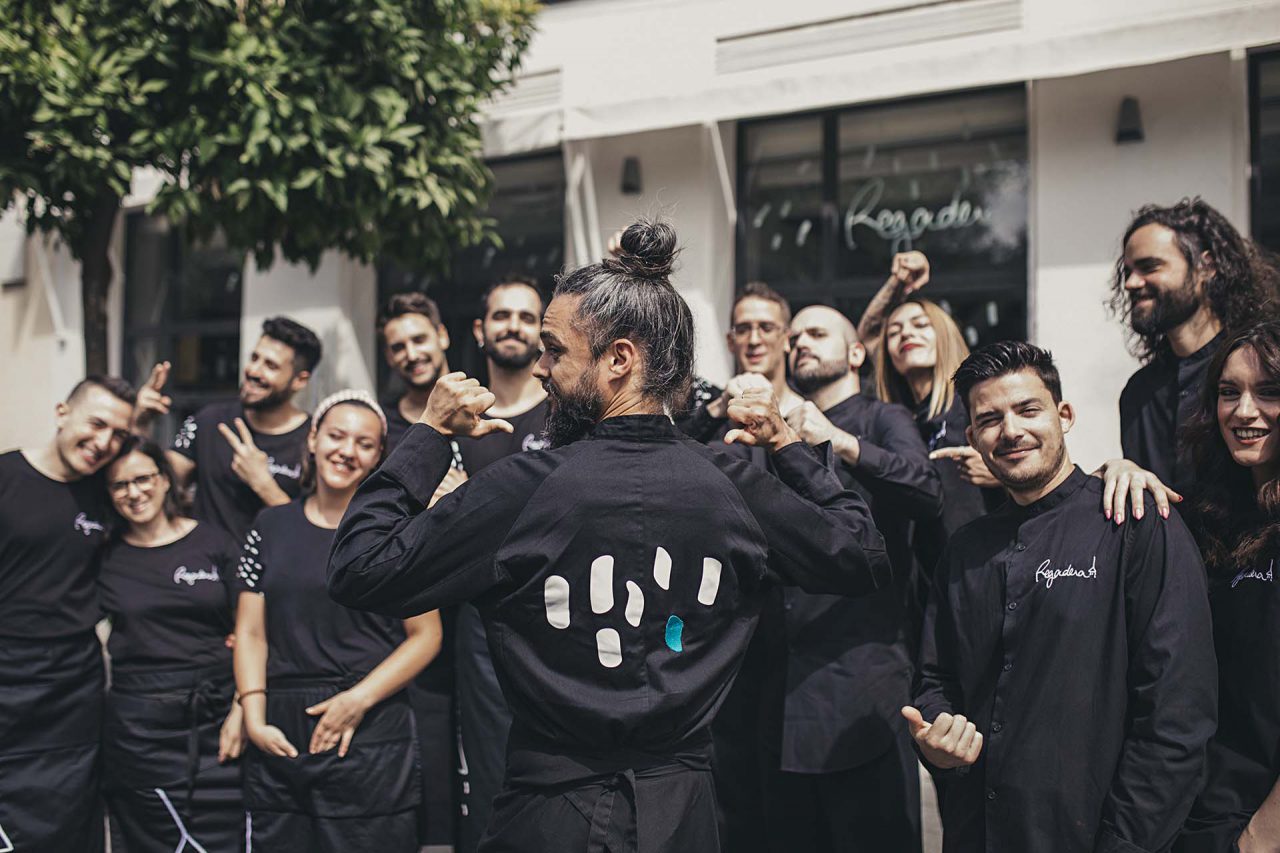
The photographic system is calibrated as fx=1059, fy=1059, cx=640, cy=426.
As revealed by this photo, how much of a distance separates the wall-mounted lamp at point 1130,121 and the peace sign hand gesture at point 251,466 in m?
4.83

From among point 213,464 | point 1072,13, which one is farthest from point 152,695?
point 1072,13

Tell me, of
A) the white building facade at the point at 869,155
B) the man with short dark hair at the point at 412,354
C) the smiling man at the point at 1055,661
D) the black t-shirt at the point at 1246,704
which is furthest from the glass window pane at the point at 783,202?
the black t-shirt at the point at 1246,704

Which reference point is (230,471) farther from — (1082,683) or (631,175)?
(631,175)

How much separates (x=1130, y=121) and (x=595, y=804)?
5362 millimetres

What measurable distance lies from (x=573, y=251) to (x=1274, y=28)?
4.34m

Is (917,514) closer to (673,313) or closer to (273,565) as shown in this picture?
(673,313)

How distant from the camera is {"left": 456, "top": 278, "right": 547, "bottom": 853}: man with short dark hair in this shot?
3383 mm

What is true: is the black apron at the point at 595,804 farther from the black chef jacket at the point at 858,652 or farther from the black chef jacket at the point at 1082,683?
the black chef jacket at the point at 858,652

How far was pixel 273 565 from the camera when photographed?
329cm

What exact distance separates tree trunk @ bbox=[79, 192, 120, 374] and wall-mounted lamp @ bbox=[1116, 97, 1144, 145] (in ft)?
17.8

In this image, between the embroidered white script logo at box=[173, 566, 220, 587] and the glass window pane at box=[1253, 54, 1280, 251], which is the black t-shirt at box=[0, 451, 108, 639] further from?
the glass window pane at box=[1253, 54, 1280, 251]

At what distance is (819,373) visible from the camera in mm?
3492

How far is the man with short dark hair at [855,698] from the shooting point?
3010 millimetres

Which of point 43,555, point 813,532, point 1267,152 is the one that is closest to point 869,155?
point 1267,152
